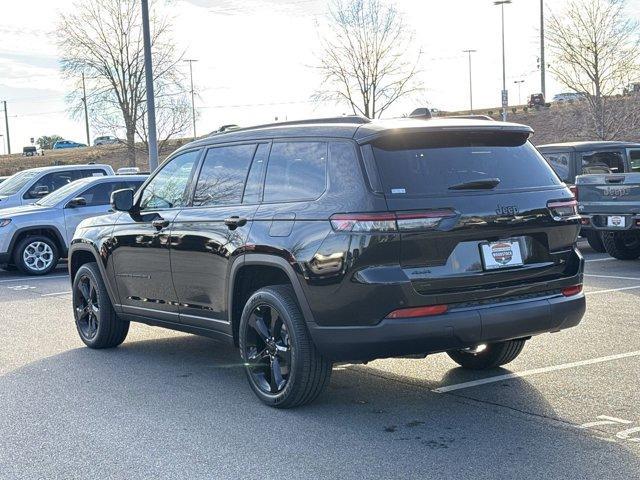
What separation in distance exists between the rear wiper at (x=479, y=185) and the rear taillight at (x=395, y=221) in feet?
0.71

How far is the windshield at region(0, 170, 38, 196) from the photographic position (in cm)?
1764

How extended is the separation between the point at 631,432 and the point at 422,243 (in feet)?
5.18

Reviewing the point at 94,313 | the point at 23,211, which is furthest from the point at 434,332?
the point at 23,211

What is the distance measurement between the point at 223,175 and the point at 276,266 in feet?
3.76

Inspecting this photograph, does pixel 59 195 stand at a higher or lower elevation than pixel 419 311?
higher

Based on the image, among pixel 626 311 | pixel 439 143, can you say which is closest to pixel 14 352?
pixel 439 143

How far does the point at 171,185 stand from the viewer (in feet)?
22.9

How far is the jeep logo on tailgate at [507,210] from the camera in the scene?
5.19 m

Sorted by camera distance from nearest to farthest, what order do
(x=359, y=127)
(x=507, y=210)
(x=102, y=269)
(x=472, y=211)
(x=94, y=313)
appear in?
(x=472, y=211)
(x=507, y=210)
(x=359, y=127)
(x=102, y=269)
(x=94, y=313)

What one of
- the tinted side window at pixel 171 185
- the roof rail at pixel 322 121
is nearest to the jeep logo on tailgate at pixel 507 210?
the roof rail at pixel 322 121

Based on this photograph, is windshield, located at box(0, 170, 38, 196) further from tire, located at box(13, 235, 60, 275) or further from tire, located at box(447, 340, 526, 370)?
tire, located at box(447, 340, 526, 370)

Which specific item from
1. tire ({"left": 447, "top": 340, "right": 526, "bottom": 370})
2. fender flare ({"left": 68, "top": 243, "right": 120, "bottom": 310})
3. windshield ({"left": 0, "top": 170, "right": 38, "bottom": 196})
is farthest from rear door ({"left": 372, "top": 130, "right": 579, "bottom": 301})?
windshield ({"left": 0, "top": 170, "right": 38, "bottom": 196})

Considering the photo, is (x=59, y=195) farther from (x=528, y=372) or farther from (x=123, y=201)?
(x=528, y=372)

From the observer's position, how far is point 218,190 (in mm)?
6344
